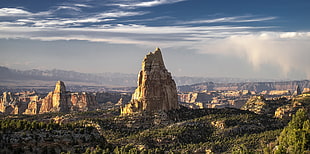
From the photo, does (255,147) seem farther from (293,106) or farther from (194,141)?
(293,106)

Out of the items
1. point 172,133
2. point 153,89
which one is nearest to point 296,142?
point 172,133

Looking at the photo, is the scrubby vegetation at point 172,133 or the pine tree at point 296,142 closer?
the scrubby vegetation at point 172,133

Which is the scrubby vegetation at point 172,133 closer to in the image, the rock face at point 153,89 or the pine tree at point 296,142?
the pine tree at point 296,142

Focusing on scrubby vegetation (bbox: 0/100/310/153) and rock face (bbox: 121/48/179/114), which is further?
rock face (bbox: 121/48/179/114)

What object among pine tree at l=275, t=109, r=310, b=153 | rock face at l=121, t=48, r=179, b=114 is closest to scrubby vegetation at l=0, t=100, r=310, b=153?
pine tree at l=275, t=109, r=310, b=153

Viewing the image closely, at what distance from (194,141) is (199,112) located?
1503 inches

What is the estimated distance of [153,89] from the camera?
164 metres

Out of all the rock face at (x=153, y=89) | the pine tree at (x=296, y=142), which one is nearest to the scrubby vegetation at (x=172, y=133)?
the pine tree at (x=296, y=142)

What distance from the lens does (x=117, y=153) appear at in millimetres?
85125

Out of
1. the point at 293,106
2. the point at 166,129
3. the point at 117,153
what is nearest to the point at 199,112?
the point at 166,129

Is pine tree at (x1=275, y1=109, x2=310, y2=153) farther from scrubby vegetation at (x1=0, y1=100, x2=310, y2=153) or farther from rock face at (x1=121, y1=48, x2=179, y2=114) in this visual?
rock face at (x1=121, y1=48, x2=179, y2=114)

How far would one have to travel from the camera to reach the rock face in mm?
163000

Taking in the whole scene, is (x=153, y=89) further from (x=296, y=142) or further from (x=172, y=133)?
(x=296, y=142)

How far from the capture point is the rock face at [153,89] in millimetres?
163000
